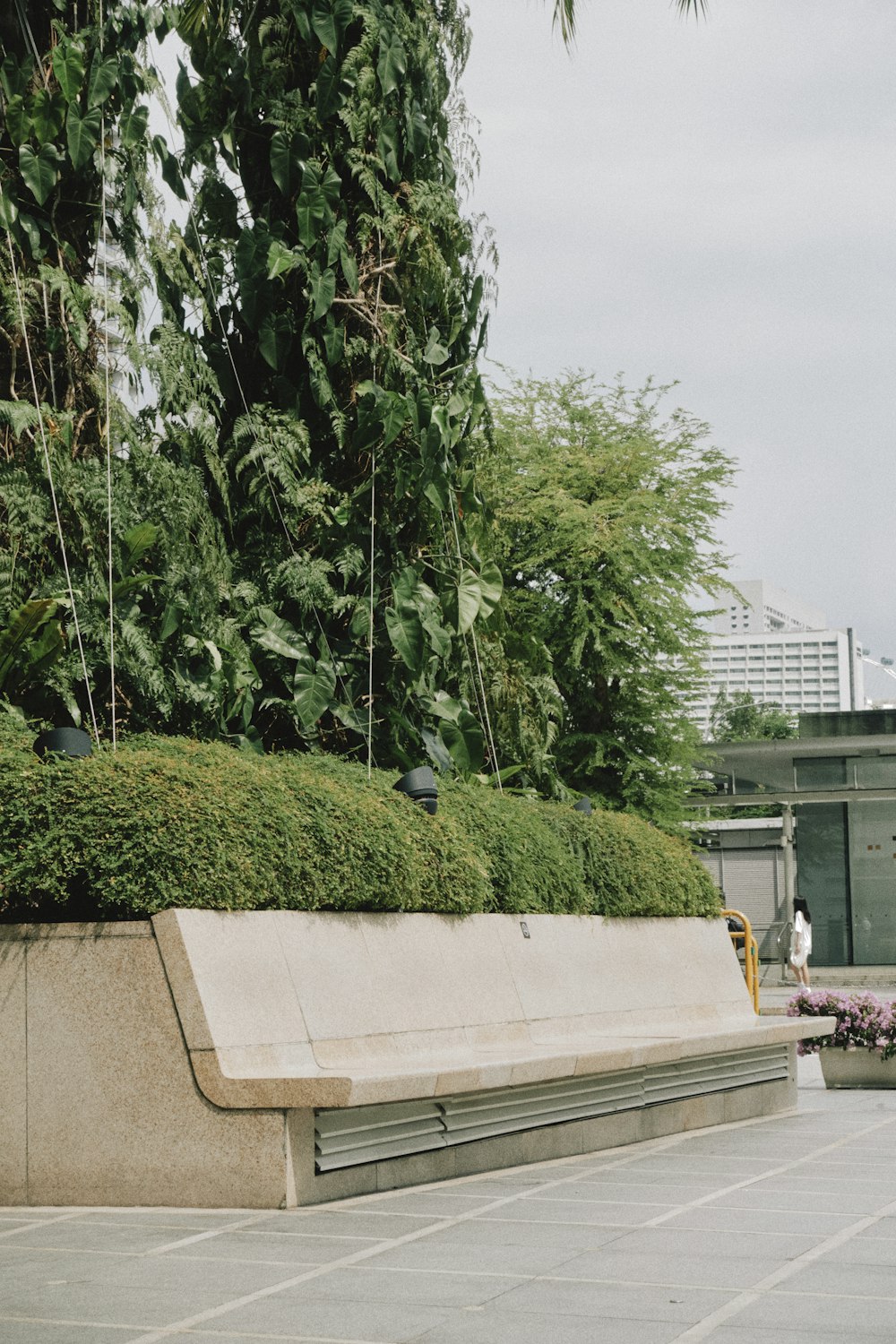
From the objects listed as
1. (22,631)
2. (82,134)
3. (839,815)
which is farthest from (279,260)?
(839,815)

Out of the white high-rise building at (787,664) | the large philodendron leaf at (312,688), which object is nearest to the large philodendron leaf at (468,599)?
the large philodendron leaf at (312,688)

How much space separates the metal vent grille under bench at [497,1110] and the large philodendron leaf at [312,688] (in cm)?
368

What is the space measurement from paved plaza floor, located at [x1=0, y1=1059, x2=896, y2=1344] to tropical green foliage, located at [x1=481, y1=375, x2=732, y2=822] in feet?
56.2

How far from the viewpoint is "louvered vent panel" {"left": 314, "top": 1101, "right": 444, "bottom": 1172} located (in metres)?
7.29

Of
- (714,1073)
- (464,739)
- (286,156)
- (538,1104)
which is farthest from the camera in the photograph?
(464,739)

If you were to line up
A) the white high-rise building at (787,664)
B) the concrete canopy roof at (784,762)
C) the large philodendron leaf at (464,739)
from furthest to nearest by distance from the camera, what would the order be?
1. the white high-rise building at (787,664)
2. the concrete canopy roof at (784,762)
3. the large philodendron leaf at (464,739)

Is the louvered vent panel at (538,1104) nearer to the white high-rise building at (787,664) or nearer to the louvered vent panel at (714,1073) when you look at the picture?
the louvered vent panel at (714,1073)

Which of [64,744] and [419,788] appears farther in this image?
[419,788]

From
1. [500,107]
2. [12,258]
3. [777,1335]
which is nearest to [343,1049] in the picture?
[777,1335]

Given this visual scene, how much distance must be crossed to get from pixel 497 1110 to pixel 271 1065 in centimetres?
158

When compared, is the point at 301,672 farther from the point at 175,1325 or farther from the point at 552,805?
the point at 175,1325

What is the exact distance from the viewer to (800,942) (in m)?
24.7

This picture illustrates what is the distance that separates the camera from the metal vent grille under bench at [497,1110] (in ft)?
24.4

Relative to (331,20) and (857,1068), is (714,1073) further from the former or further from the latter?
(331,20)
